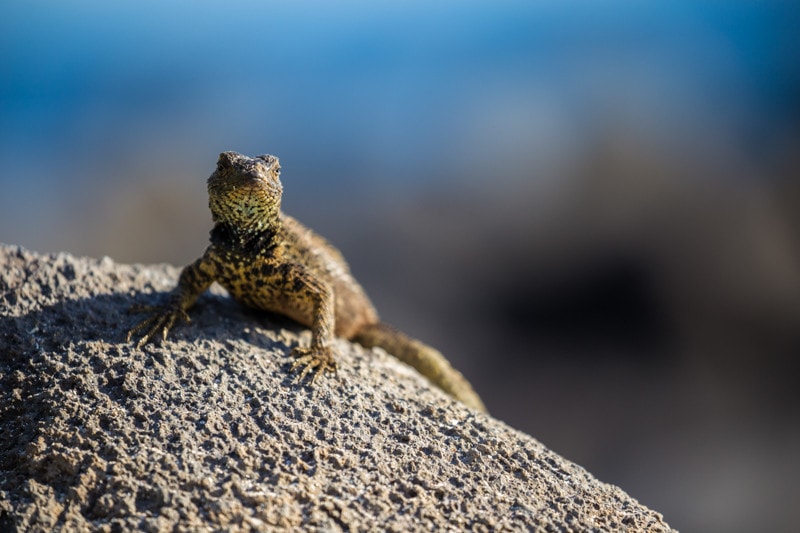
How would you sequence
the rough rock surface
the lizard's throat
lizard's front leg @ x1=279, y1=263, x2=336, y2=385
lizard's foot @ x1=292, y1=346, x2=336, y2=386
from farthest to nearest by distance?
the lizard's throat < lizard's front leg @ x1=279, y1=263, x2=336, y2=385 < lizard's foot @ x1=292, y1=346, x2=336, y2=386 < the rough rock surface

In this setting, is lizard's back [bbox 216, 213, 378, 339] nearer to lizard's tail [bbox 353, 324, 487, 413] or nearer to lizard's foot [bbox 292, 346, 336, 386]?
lizard's tail [bbox 353, 324, 487, 413]

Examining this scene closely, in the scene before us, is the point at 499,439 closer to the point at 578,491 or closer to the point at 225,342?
the point at 578,491

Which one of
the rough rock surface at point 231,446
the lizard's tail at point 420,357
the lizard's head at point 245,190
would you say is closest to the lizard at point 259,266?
the lizard's head at point 245,190

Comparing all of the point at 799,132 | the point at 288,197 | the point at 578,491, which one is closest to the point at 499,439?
the point at 578,491

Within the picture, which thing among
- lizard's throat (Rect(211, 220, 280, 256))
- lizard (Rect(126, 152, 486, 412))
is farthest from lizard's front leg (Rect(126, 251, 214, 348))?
lizard's throat (Rect(211, 220, 280, 256))

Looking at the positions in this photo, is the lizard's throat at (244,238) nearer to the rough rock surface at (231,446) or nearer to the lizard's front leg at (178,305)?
the lizard's front leg at (178,305)
